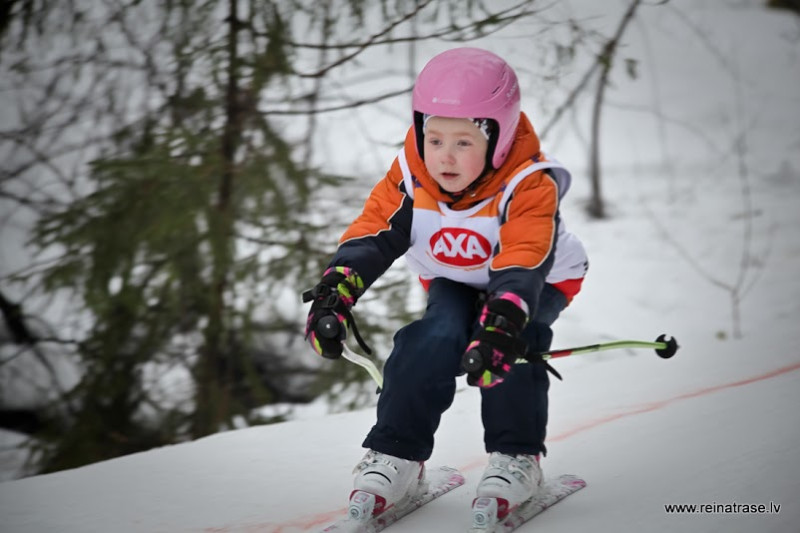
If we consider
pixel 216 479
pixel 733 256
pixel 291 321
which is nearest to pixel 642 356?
pixel 291 321

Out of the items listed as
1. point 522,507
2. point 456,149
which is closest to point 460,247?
point 456,149

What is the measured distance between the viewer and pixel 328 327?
6.90 ft

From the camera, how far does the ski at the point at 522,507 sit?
2090 mm

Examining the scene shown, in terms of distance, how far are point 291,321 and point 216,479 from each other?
1.99 metres

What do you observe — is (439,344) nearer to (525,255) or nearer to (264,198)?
(525,255)

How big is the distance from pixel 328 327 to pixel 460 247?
1.44 ft

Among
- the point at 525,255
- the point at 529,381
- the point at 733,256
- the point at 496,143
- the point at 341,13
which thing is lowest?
the point at 733,256

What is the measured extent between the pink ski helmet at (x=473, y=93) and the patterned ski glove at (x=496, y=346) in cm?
45

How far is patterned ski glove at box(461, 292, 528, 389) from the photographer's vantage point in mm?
1926

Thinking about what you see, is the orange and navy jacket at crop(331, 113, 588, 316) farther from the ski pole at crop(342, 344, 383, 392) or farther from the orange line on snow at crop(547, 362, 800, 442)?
the orange line on snow at crop(547, 362, 800, 442)

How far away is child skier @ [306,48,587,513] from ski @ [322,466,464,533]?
50 mm

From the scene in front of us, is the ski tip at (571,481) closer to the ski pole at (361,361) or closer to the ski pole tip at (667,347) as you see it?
the ski pole tip at (667,347)

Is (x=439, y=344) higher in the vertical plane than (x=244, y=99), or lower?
lower

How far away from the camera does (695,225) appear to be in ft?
21.9
